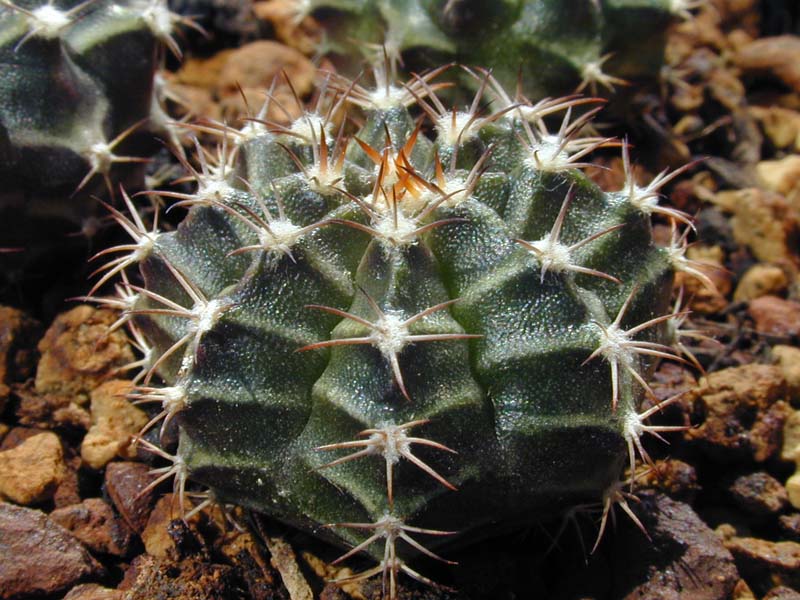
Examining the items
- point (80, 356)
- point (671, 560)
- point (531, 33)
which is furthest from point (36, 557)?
point (531, 33)

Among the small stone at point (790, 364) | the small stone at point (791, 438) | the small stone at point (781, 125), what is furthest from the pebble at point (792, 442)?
the small stone at point (781, 125)

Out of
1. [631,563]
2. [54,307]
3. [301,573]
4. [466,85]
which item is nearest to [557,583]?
[631,563]

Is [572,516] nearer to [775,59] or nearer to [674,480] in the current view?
[674,480]

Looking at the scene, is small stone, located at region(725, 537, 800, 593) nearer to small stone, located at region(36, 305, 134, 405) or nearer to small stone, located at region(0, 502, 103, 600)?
small stone, located at region(0, 502, 103, 600)

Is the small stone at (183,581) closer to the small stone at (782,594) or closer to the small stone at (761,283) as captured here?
the small stone at (782,594)

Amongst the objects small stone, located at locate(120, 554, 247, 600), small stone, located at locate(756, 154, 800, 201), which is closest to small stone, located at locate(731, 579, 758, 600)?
small stone, located at locate(120, 554, 247, 600)
